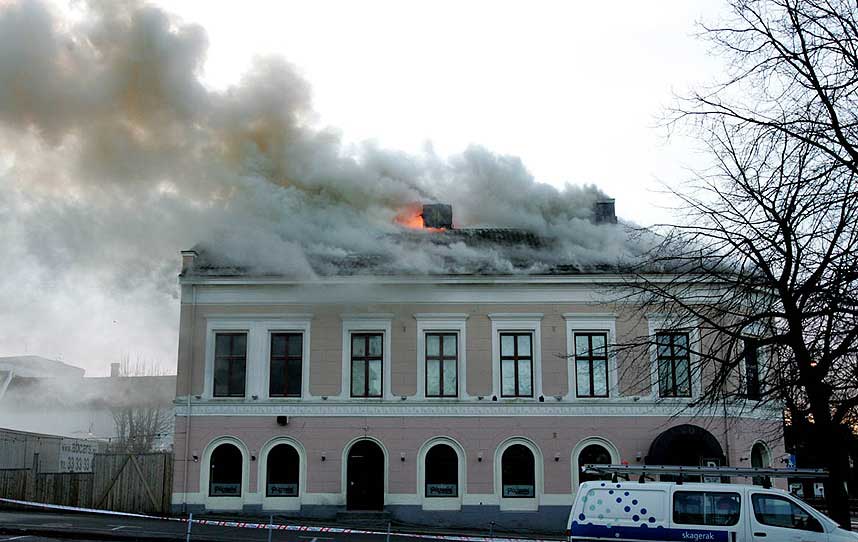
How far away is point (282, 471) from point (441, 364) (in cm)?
662

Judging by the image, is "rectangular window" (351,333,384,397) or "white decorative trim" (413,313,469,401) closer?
"white decorative trim" (413,313,469,401)

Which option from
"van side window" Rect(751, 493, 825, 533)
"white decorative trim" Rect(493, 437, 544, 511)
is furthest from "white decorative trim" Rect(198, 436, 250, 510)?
"van side window" Rect(751, 493, 825, 533)

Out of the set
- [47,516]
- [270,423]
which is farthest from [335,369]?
[47,516]

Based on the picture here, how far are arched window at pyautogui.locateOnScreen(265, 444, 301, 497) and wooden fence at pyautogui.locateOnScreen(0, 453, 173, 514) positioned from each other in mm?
3635

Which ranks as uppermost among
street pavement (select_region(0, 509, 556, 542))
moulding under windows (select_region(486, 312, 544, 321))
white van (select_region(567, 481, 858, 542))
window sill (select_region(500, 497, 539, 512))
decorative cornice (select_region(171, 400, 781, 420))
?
moulding under windows (select_region(486, 312, 544, 321))

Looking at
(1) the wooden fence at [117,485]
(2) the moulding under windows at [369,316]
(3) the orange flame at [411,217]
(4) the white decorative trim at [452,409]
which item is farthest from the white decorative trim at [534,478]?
(1) the wooden fence at [117,485]

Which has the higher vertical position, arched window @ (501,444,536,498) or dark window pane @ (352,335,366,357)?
dark window pane @ (352,335,366,357)

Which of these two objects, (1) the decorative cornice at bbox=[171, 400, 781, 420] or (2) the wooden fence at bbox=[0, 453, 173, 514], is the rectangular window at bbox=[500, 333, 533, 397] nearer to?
(1) the decorative cornice at bbox=[171, 400, 781, 420]

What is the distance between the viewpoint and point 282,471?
30.9 m

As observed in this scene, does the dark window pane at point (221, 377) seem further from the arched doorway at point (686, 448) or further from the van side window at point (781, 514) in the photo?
the van side window at point (781, 514)

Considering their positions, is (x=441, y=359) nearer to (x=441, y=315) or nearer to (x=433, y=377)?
(x=433, y=377)

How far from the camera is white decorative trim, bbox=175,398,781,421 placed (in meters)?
30.9

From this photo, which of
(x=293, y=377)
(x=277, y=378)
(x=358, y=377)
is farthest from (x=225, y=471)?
(x=358, y=377)

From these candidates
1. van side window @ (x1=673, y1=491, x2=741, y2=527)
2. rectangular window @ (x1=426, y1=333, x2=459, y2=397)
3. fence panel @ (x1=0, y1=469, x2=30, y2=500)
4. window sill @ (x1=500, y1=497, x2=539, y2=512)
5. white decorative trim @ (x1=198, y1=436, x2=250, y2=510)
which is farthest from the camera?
fence panel @ (x1=0, y1=469, x2=30, y2=500)
